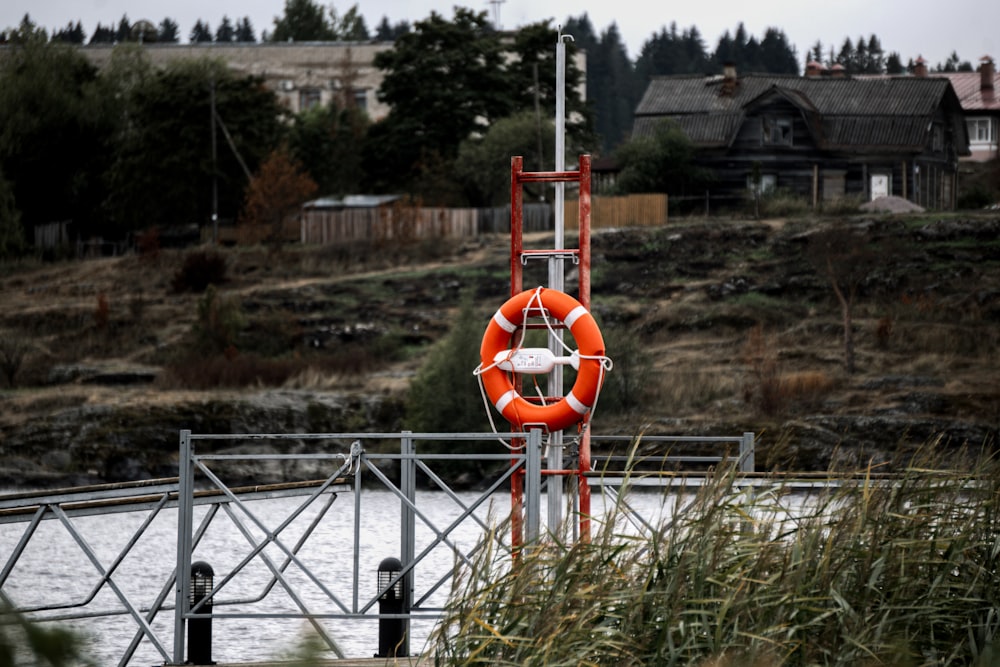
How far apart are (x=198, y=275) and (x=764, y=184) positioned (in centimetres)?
1595

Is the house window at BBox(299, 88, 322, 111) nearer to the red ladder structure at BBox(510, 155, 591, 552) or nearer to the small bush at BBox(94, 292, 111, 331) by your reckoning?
the small bush at BBox(94, 292, 111, 331)

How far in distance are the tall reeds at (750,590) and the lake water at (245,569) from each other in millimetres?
5219

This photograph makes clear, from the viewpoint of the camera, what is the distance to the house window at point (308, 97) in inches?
2427

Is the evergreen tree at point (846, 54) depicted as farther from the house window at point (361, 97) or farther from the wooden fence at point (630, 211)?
the wooden fence at point (630, 211)

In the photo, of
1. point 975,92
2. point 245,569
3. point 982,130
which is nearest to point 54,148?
point 245,569

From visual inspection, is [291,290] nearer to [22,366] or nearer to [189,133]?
[22,366]

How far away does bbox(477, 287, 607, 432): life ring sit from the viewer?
8.59 metres

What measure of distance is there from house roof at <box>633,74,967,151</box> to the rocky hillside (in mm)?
6615

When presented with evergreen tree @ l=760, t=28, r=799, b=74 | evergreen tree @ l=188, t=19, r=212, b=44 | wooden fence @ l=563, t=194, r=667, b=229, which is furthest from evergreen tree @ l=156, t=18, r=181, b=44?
wooden fence @ l=563, t=194, r=667, b=229

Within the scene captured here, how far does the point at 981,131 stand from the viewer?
68062 millimetres

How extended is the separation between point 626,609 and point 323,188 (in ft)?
136

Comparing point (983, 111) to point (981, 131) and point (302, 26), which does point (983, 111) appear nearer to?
point (981, 131)

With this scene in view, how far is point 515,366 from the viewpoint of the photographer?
8.82m

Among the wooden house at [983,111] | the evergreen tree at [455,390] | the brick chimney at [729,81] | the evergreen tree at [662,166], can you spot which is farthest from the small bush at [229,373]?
the wooden house at [983,111]
